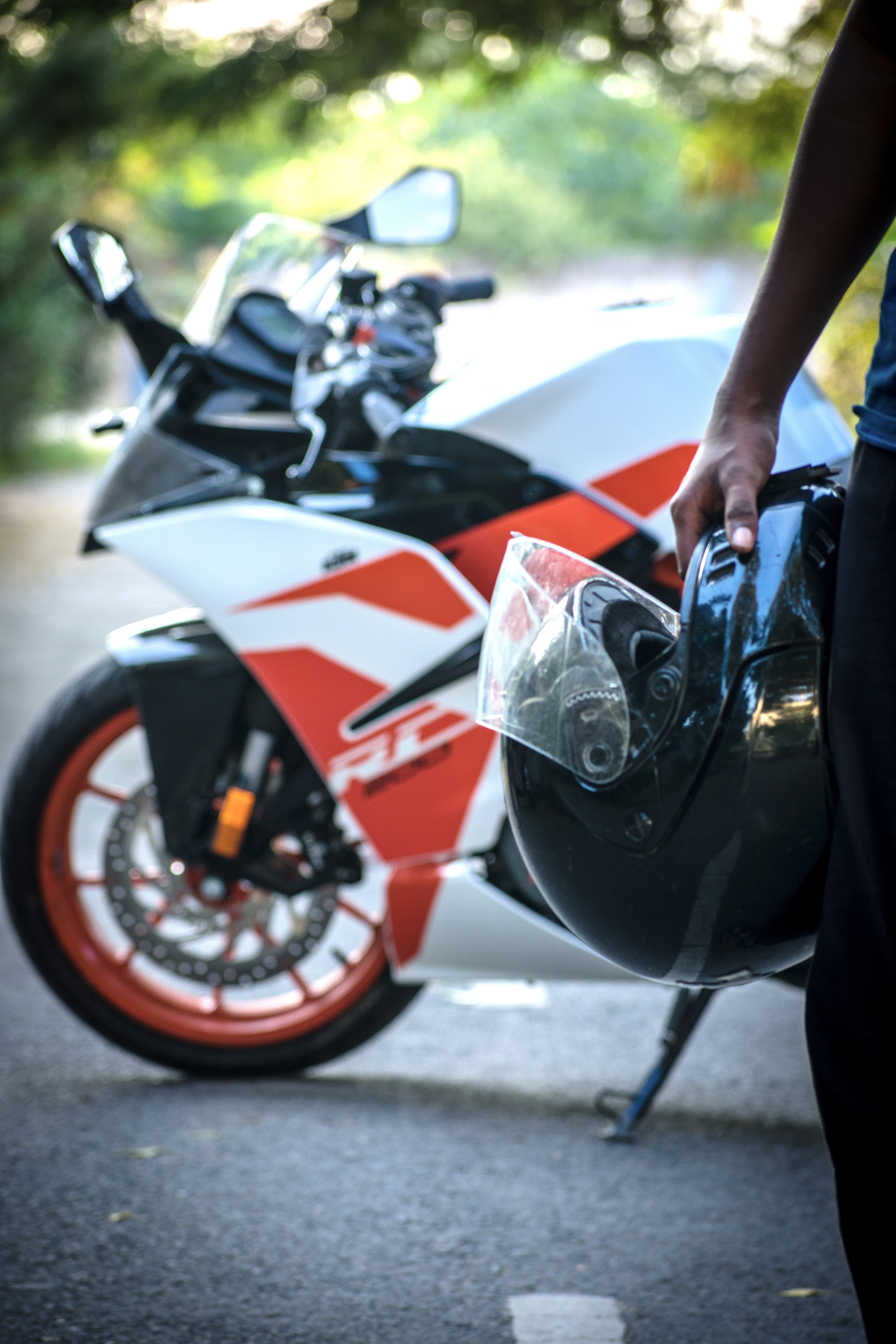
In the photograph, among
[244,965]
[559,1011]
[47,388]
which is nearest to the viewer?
[244,965]

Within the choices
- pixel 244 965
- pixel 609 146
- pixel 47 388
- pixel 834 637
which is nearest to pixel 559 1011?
pixel 244 965

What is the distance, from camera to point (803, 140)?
3.47ft

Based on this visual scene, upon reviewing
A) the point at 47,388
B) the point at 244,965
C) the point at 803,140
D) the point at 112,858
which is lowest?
the point at 244,965

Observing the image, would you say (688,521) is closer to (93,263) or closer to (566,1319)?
(566,1319)

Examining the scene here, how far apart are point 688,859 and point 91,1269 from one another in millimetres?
1128

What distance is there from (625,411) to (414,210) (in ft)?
1.81

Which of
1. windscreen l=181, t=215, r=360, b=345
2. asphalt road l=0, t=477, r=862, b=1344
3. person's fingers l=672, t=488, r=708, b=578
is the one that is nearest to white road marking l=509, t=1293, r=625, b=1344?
asphalt road l=0, t=477, r=862, b=1344

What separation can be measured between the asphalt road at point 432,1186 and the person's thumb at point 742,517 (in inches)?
41.6

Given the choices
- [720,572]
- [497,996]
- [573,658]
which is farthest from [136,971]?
[720,572]

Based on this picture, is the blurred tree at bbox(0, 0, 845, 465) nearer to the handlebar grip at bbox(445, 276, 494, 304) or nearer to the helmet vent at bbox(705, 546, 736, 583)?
the handlebar grip at bbox(445, 276, 494, 304)

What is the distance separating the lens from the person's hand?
1077 mm

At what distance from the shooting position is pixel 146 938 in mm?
2283

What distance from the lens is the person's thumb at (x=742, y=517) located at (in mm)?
1055

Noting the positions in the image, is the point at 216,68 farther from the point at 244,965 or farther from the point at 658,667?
the point at 658,667
